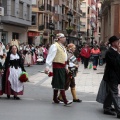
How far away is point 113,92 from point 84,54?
18.2m

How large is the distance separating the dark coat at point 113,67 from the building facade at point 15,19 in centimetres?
3307

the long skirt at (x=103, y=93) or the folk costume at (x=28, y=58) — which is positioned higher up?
the folk costume at (x=28, y=58)

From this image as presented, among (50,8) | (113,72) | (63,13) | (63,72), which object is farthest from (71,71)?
(63,13)

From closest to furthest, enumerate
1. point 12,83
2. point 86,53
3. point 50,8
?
point 12,83
point 86,53
point 50,8

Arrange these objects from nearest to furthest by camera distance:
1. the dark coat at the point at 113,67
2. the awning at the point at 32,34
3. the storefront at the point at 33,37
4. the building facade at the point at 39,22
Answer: the dark coat at the point at 113,67
the awning at the point at 32,34
the storefront at the point at 33,37
the building facade at the point at 39,22

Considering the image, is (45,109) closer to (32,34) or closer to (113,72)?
(113,72)

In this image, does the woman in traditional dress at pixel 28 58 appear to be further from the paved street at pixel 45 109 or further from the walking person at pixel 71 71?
the walking person at pixel 71 71

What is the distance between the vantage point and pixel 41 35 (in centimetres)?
5738

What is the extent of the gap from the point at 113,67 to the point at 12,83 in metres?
3.60

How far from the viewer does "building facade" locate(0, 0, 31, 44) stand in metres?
41.6

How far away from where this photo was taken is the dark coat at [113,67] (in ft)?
29.4

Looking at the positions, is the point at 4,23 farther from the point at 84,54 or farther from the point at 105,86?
the point at 105,86

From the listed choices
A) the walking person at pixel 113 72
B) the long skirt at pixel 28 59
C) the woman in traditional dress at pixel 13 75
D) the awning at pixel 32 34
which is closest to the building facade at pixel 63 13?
the awning at pixel 32 34

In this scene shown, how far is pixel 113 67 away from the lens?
9008 millimetres
